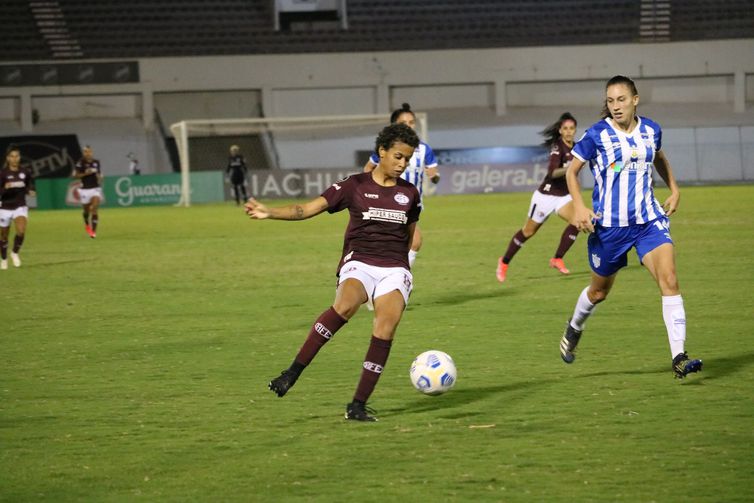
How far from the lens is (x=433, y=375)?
283 inches

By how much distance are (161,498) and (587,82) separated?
138 feet

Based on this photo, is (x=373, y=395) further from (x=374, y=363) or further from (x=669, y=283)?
(x=669, y=283)

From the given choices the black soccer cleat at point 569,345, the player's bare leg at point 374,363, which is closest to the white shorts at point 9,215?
the black soccer cleat at point 569,345

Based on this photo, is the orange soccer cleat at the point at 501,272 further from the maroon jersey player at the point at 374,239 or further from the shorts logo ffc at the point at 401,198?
the shorts logo ffc at the point at 401,198

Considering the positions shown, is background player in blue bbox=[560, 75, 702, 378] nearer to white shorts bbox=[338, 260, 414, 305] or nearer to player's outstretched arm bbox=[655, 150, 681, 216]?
player's outstretched arm bbox=[655, 150, 681, 216]

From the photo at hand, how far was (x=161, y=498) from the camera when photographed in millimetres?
5258

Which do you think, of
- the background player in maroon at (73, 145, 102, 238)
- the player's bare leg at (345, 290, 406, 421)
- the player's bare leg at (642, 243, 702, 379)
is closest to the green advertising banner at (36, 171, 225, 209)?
the background player in maroon at (73, 145, 102, 238)

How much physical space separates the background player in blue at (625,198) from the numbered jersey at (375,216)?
4.16 ft

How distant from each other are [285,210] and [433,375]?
1387 mm

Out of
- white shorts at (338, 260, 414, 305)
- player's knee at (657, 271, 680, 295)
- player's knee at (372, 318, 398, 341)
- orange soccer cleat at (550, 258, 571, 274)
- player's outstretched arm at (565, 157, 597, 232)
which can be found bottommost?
orange soccer cleat at (550, 258, 571, 274)

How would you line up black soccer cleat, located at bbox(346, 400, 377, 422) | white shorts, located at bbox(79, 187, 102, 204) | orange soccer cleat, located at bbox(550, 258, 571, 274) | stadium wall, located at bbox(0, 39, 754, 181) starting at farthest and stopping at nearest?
1. stadium wall, located at bbox(0, 39, 754, 181)
2. white shorts, located at bbox(79, 187, 102, 204)
3. orange soccer cleat, located at bbox(550, 258, 571, 274)
4. black soccer cleat, located at bbox(346, 400, 377, 422)

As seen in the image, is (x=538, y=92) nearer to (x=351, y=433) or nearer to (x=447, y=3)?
(x=447, y=3)

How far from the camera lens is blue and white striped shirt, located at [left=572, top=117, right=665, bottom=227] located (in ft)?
25.8

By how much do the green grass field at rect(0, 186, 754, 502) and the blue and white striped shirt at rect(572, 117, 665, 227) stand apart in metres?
1.15
